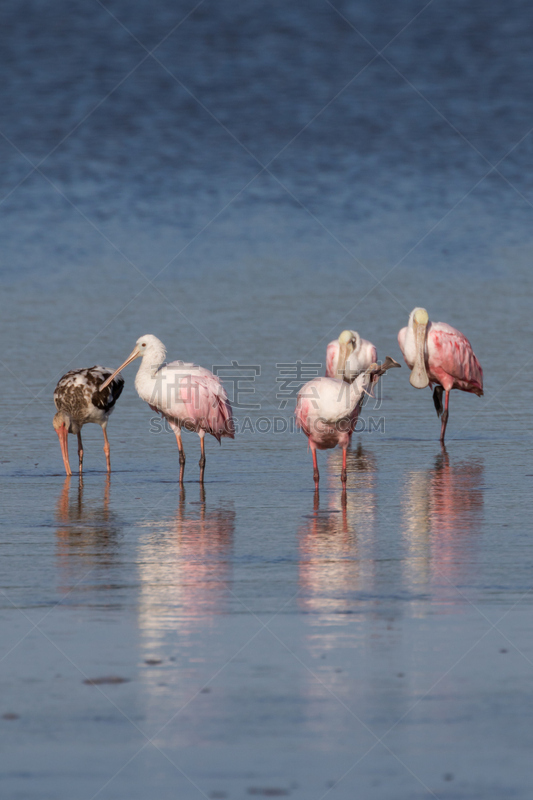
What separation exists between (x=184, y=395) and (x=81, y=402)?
1.07 m

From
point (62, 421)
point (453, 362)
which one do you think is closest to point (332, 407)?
point (62, 421)

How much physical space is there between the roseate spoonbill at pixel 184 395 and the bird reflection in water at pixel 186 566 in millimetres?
1754

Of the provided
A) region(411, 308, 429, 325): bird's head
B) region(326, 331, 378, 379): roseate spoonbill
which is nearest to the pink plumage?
region(326, 331, 378, 379): roseate spoonbill

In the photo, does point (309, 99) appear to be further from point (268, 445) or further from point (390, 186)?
point (268, 445)

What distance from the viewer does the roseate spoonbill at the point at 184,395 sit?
11.6 metres

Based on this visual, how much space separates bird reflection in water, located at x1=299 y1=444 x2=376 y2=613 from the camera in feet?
22.9

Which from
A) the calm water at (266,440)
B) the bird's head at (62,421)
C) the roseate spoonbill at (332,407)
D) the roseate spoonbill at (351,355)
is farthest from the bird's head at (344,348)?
the bird's head at (62,421)

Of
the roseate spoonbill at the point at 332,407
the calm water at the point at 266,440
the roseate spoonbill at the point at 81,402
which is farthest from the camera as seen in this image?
the roseate spoonbill at the point at 81,402

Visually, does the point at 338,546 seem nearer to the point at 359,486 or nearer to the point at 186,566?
the point at 186,566

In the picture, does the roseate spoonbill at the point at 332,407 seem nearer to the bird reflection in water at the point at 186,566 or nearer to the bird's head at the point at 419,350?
the bird reflection in water at the point at 186,566

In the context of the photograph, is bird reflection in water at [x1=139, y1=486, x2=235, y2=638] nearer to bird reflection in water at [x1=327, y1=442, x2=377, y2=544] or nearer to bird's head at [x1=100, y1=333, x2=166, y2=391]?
bird reflection in water at [x1=327, y1=442, x2=377, y2=544]

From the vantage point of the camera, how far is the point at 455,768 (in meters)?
4.73

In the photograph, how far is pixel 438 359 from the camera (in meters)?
14.7

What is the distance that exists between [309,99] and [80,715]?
32.1 metres
